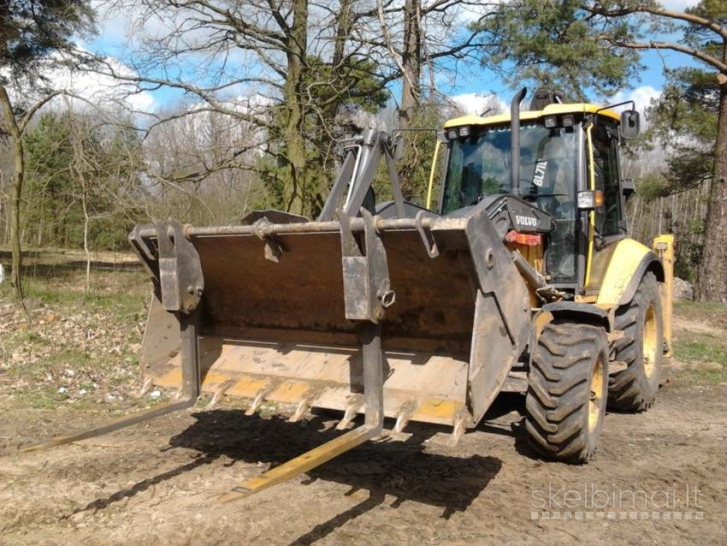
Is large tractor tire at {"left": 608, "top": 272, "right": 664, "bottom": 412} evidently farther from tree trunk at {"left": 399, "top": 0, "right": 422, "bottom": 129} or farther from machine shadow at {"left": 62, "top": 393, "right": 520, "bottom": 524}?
tree trunk at {"left": 399, "top": 0, "right": 422, "bottom": 129}

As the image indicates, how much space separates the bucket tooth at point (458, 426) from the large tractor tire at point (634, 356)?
271 cm

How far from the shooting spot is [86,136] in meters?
9.77

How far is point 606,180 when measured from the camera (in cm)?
634

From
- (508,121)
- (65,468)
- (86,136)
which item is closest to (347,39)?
(86,136)

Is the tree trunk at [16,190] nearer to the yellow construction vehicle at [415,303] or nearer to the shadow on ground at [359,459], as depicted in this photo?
the shadow on ground at [359,459]

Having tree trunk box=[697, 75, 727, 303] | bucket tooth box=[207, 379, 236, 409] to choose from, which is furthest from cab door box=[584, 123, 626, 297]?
tree trunk box=[697, 75, 727, 303]

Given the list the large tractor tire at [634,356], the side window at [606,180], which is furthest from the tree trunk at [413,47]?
the large tractor tire at [634,356]

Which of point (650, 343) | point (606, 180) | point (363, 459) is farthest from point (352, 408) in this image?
point (650, 343)

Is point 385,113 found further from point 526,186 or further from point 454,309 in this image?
point 454,309

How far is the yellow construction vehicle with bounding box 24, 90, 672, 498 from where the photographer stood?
368 centimetres

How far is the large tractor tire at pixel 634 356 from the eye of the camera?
5871 mm

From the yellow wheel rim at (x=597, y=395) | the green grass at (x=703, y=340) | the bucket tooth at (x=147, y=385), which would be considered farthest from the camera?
the green grass at (x=703, y=340)

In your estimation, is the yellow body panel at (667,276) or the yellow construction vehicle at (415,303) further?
the yellow body panel at (667,276)

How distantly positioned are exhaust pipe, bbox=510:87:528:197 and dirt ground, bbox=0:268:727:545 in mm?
1986
